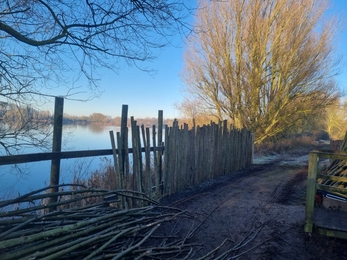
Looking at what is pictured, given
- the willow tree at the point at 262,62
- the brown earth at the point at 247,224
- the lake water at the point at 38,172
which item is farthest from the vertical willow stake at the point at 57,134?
the willow tree at the point at 262,62

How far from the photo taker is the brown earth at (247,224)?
3098 millimetres

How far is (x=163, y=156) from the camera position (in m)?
5.52

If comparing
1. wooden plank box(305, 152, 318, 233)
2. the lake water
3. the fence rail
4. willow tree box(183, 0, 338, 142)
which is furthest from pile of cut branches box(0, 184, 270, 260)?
willow tree box(183, 0, 338, 142)

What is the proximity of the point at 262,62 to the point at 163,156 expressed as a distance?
10963 millimetres

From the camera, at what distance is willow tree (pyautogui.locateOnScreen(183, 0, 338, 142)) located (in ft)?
44.7

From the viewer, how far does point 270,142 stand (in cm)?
1686

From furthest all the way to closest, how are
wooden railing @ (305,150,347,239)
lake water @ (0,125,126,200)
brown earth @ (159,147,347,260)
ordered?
lake water @ (0,125,126,200)
wooden railing @ (305,150,347,239)
brown earth @ (159,147,347,260)

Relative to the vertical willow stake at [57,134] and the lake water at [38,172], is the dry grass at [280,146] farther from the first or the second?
the vertical willow stake at [57,134]

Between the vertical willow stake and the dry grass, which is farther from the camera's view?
the dry grass

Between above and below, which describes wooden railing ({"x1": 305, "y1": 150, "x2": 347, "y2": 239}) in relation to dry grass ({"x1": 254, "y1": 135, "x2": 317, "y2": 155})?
below

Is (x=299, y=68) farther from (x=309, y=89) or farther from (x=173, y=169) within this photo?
(x=173, y=169)

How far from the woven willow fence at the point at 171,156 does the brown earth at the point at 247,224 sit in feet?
1.23

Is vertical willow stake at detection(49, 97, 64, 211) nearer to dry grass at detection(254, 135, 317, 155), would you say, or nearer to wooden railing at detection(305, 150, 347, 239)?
wooden railing at detection(305, 150, 347, 239)

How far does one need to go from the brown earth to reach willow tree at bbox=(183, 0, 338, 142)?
8.76 metres
